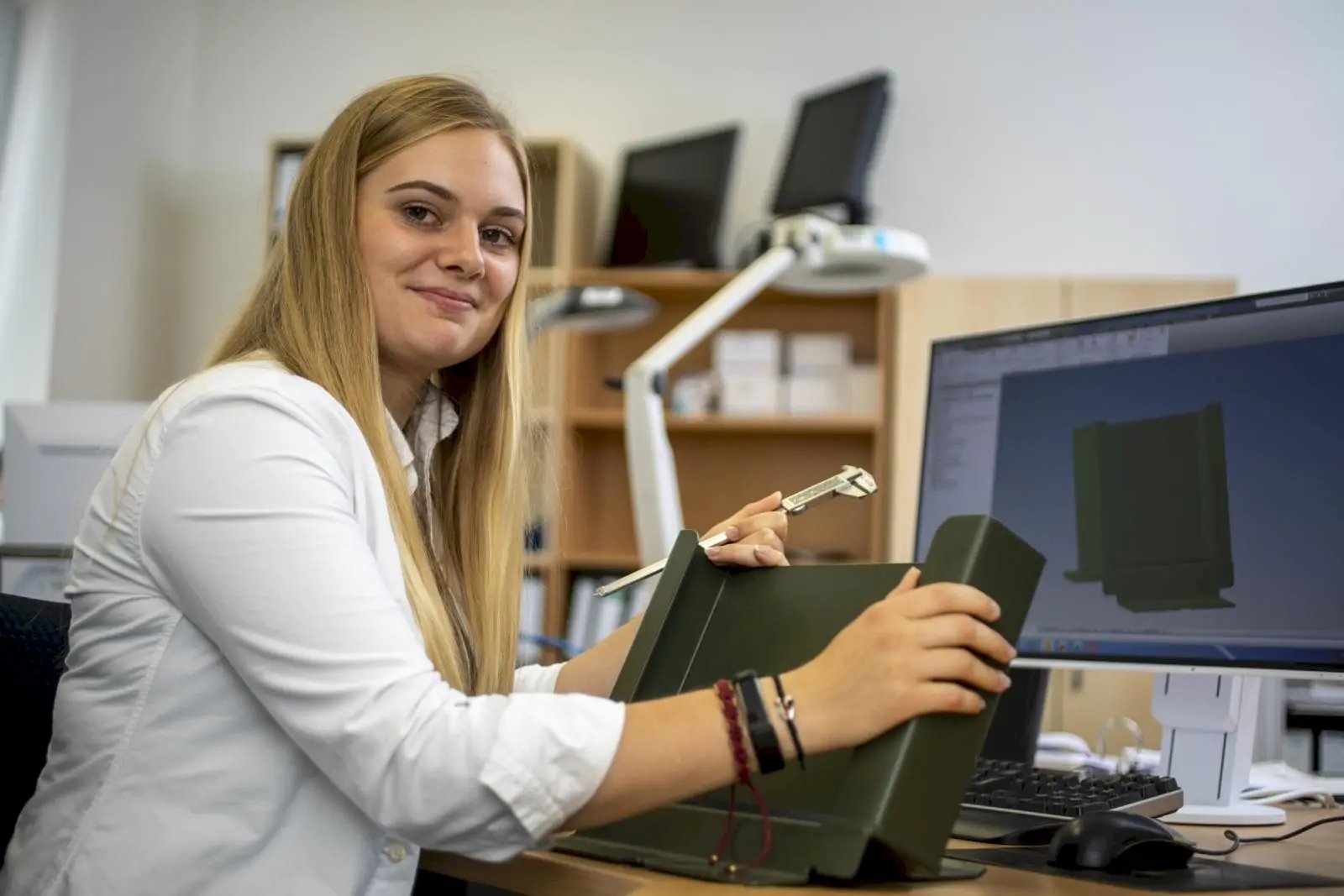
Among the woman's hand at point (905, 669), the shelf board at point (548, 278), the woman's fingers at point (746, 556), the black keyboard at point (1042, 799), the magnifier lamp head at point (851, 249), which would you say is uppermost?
the shelf board at point (548, 278)

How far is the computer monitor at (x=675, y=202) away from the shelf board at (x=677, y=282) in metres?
0.05

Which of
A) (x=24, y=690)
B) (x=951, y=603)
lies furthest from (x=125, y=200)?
(x=951, y=603)

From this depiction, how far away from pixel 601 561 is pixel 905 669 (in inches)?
125

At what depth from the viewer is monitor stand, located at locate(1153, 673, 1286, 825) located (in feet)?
4.29

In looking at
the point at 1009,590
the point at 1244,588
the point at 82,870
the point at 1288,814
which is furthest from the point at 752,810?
the point at 1288,814

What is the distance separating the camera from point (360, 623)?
88cm

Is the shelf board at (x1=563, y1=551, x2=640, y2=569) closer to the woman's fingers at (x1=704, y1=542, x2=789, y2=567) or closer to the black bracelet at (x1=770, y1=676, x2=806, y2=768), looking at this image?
the woman's fingers at (x1=704, y1=542, x2=789, y2=567)

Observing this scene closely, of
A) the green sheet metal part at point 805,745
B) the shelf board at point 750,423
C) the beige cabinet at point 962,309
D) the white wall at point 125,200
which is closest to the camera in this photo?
the green sheet metal part at point 805,745

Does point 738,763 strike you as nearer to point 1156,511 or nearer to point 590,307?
point 1156,511

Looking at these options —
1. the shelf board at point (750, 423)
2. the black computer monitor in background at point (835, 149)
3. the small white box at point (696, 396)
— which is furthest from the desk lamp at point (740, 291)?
the small white box at point (696, 396)

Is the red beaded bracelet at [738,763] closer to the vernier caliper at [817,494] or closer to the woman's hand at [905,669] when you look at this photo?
the woman's hand at [905,669]

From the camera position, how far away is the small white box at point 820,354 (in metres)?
3.88

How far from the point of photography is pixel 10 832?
108cm

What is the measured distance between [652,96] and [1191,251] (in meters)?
1.75
